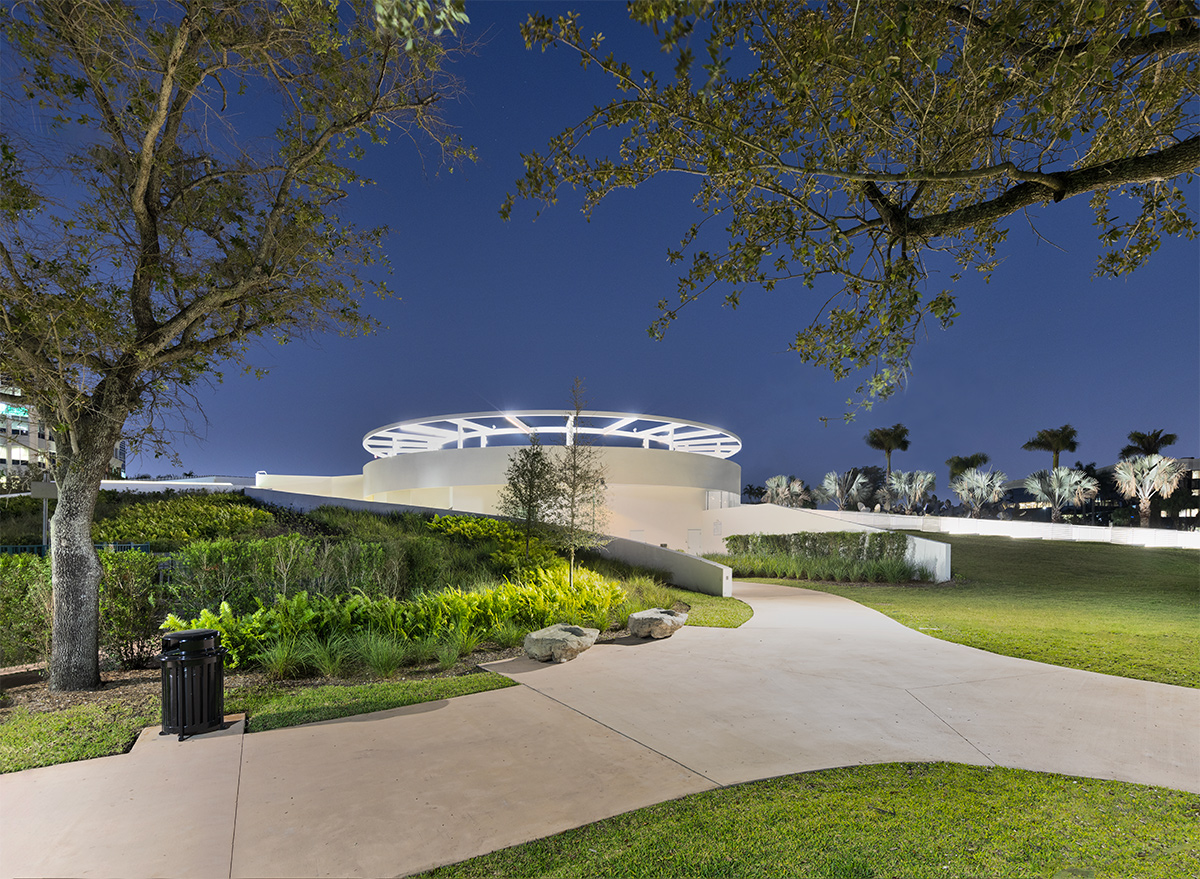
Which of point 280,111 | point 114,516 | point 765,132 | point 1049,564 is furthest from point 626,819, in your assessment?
point 1049,564

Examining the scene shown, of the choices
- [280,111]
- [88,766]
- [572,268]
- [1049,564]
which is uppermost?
[572,268]

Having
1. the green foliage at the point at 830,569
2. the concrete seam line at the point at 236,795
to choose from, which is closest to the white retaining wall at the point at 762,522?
the green foliage at the point at 830,569

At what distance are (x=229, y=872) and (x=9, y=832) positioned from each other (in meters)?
1.58

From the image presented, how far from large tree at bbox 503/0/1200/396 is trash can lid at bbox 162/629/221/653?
14.8 ft

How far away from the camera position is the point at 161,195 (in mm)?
6980

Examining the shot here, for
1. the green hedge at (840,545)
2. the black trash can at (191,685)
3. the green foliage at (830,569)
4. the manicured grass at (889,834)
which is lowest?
the green foliage at (830,569)

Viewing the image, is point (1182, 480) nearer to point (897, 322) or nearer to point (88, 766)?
point (897, 322)

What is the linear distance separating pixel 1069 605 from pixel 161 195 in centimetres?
1889

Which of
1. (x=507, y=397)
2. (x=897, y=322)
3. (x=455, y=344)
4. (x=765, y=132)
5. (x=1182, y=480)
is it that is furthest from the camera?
(x=455, y=344)

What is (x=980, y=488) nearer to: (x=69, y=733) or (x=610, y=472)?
(x=610, y=472)

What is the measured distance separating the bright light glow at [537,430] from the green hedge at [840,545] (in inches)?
259

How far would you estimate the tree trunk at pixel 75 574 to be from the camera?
610cm

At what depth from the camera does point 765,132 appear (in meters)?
5.01

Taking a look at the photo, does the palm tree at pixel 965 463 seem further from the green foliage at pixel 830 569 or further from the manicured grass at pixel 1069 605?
the green foliage at pixel 830 569
